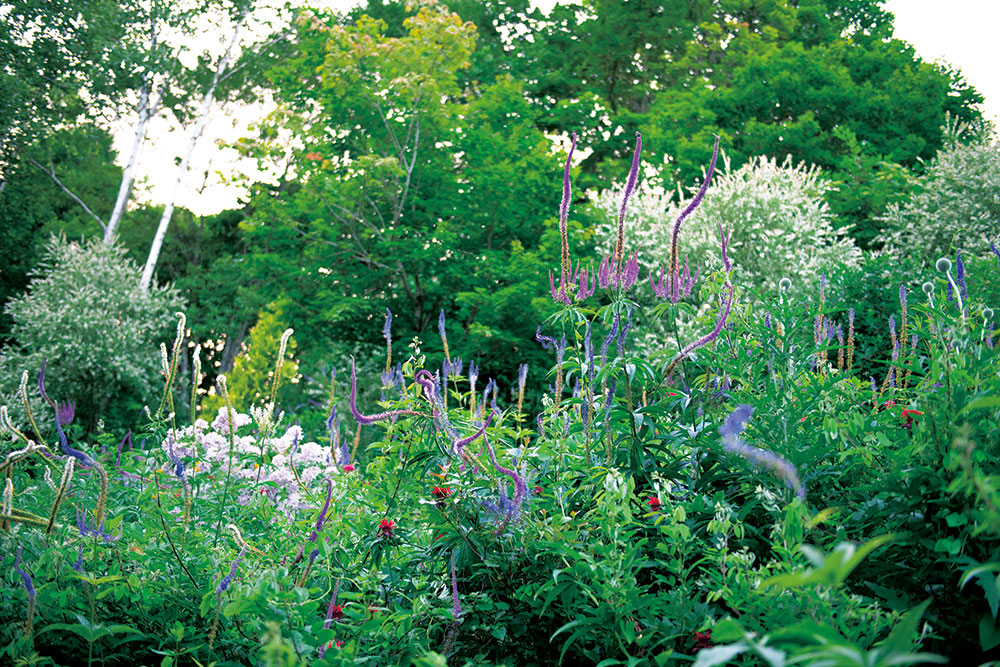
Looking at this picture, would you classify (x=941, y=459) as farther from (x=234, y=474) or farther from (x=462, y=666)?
(x=234, y=474)

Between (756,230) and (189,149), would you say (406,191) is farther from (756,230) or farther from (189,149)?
(189,149)

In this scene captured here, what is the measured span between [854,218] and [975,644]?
16.1 metres

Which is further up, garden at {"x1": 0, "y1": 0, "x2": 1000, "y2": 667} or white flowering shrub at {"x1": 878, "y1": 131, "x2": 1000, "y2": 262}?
white flowering shrub at {"x1": 878, "y1": 131, "x2": 1000, "y2": 262}

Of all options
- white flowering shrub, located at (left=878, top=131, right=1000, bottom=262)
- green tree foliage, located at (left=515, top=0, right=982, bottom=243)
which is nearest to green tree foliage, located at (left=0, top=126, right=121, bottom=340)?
green tree foliage, located at (left=515, top=0, right=982, bottom=243)

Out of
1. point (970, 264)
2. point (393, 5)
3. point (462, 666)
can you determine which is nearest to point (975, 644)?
point (462, 666)

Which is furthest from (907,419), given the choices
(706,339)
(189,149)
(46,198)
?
(46,198)

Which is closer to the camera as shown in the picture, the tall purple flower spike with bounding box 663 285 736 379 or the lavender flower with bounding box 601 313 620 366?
the tall purple flower spike with bounding box 663 285 736 379

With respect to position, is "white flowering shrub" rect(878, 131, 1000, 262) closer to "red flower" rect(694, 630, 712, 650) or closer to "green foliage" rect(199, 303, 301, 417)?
"green foliage" rect(199, 303, 301, 417)

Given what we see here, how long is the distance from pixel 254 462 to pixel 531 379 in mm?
9013

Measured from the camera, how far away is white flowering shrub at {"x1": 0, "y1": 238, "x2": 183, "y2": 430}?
573 inches

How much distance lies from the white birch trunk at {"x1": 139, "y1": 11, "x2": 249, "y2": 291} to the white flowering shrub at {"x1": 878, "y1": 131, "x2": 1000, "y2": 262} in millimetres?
16899

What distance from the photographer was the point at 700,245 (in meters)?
Answer: 10.9

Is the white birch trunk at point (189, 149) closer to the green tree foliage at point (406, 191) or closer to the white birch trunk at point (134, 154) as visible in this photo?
the white birch trunk at point (134, 154)

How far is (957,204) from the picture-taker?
1189 cm
